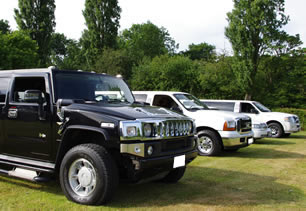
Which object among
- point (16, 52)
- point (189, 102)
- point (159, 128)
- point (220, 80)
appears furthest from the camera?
point (16, 52)

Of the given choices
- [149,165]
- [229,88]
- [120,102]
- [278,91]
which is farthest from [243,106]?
[278,91]

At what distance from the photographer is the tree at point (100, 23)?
40469mm

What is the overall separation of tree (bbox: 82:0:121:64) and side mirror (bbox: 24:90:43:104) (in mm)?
36258

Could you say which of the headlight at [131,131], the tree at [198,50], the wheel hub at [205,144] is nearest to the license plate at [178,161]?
the headlight at [131,131]

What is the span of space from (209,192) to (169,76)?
25449mm

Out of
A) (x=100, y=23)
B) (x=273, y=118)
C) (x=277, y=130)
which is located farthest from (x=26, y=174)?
(x=100, y=23)

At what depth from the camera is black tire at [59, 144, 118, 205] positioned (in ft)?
13.8

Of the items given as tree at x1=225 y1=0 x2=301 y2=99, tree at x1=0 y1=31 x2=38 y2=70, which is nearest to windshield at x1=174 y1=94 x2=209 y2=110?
tree at x1=225 y1=0 x2=301 y2=99

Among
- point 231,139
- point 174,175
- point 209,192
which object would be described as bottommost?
point 209,192

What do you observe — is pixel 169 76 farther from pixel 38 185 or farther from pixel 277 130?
pixel 38 185

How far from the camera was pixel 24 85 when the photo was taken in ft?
17.8

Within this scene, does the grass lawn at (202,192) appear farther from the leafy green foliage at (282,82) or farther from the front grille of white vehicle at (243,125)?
the leafy green foliage at (282,82)

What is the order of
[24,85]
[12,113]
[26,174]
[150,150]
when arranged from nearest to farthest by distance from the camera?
[150,150]
[26,174]
[12,113]
[24,85]

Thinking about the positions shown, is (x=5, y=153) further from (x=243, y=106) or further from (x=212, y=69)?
(x=212, y=69)
